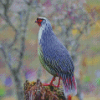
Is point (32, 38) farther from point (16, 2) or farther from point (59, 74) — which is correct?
point (59, 74)

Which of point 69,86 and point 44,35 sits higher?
point 44,35

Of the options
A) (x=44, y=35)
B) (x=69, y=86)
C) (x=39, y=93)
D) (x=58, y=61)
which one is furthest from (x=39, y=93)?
(x=44, y=35)

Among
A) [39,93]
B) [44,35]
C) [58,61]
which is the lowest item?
[39,93]

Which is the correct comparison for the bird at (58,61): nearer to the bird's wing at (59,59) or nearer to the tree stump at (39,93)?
the bird's wing at (59,59)

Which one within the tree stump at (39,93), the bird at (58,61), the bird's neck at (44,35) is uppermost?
the bird's neck at (44,35)

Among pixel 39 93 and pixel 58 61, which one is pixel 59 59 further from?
pixel 39 93

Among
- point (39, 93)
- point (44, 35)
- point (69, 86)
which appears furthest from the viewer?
point (44, 35)

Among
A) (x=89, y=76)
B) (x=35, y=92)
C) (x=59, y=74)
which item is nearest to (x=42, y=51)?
(x=59, y=74)

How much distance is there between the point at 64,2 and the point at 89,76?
9.98m

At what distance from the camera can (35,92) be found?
12.1 feet

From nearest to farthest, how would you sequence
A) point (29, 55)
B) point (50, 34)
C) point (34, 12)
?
1. point (50, 34)
2. point (34, 12)
3. point (29, 55)

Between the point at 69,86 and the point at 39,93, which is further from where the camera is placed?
the point at 69,86

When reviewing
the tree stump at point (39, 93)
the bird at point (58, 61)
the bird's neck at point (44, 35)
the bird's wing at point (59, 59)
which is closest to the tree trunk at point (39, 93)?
the tree stump at point (39, 93)

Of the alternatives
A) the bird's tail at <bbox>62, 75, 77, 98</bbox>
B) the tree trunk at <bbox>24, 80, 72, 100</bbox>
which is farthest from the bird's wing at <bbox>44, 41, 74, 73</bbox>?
the tree trunk at <bbox>24, 80, 72, 100</bbox>
